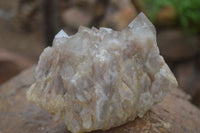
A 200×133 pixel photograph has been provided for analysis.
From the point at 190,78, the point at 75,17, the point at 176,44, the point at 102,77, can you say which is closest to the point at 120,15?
the point at 176,44

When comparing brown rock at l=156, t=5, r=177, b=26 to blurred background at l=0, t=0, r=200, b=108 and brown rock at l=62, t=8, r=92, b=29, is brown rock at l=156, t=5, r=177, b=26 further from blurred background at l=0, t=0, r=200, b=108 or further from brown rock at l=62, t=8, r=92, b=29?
brown rock at l=62, t=8, r=92, b=29

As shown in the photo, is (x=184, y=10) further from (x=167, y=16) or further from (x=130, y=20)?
(x=130, y=20)

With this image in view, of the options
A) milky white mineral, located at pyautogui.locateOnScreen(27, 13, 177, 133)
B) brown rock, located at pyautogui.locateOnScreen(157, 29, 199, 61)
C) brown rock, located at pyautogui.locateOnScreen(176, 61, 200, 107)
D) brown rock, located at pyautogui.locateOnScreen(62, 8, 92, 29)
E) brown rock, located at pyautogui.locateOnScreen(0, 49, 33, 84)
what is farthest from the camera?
brown rock, located at pyautogui.locateOnScreen(62, 8, 92, 29)

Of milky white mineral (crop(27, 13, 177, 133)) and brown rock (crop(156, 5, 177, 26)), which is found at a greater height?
brown rock (crop(156, 5, 177, 26))

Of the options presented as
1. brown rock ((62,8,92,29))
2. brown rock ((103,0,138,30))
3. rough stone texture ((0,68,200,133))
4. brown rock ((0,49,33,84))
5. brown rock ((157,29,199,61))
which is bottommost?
rough stone texture ((0,68,200,133))

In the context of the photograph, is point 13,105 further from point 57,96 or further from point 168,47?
point 168,47

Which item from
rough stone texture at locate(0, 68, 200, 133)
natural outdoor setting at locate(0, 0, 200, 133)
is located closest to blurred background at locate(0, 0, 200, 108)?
rough stone texture at locate(0, 68, 200, 133)
